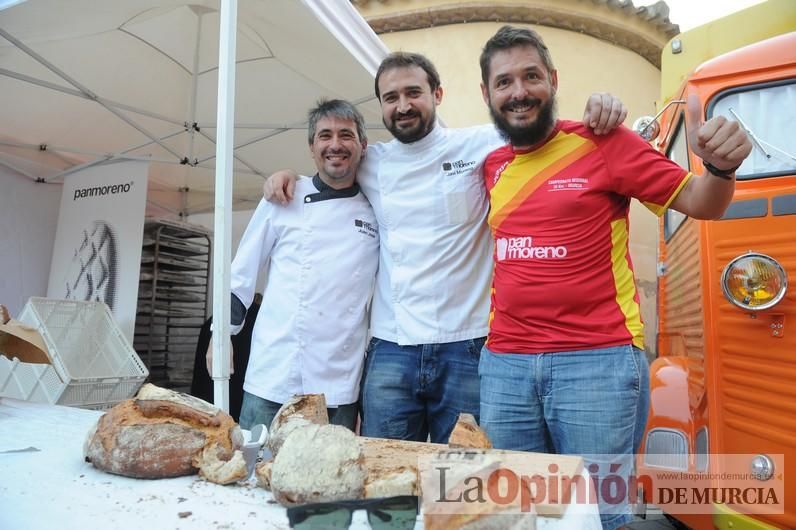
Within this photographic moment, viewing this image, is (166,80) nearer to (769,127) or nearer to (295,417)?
(295,417)

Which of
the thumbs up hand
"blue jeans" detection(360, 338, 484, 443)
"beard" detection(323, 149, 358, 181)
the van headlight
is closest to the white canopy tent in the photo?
"beard" detection(323, 149, 358, 181)

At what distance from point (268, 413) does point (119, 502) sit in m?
1.10

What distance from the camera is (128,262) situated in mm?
3859

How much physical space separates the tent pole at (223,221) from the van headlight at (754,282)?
6.17 feet

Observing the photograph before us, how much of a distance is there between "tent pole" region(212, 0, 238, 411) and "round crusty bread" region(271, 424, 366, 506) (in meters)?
1.01

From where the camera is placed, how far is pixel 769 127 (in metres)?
2.18

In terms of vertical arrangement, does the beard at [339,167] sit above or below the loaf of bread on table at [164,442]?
above

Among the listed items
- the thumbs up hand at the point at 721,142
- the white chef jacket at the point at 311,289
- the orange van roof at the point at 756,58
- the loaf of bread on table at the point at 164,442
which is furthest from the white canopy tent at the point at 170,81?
the orange van roof at the point at 756,58

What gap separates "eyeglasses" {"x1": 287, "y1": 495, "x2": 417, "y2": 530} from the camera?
734mm

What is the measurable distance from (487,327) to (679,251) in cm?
161

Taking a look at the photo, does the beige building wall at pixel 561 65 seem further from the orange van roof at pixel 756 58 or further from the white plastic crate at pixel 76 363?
the white plastic crate at pixel 76 363

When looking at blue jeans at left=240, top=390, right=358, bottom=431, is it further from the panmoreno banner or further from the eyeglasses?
the panmoreno banner

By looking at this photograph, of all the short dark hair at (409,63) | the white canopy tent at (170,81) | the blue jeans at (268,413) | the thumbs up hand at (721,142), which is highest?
the white canopy tent at (170,81)

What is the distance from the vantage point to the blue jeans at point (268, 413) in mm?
1949
